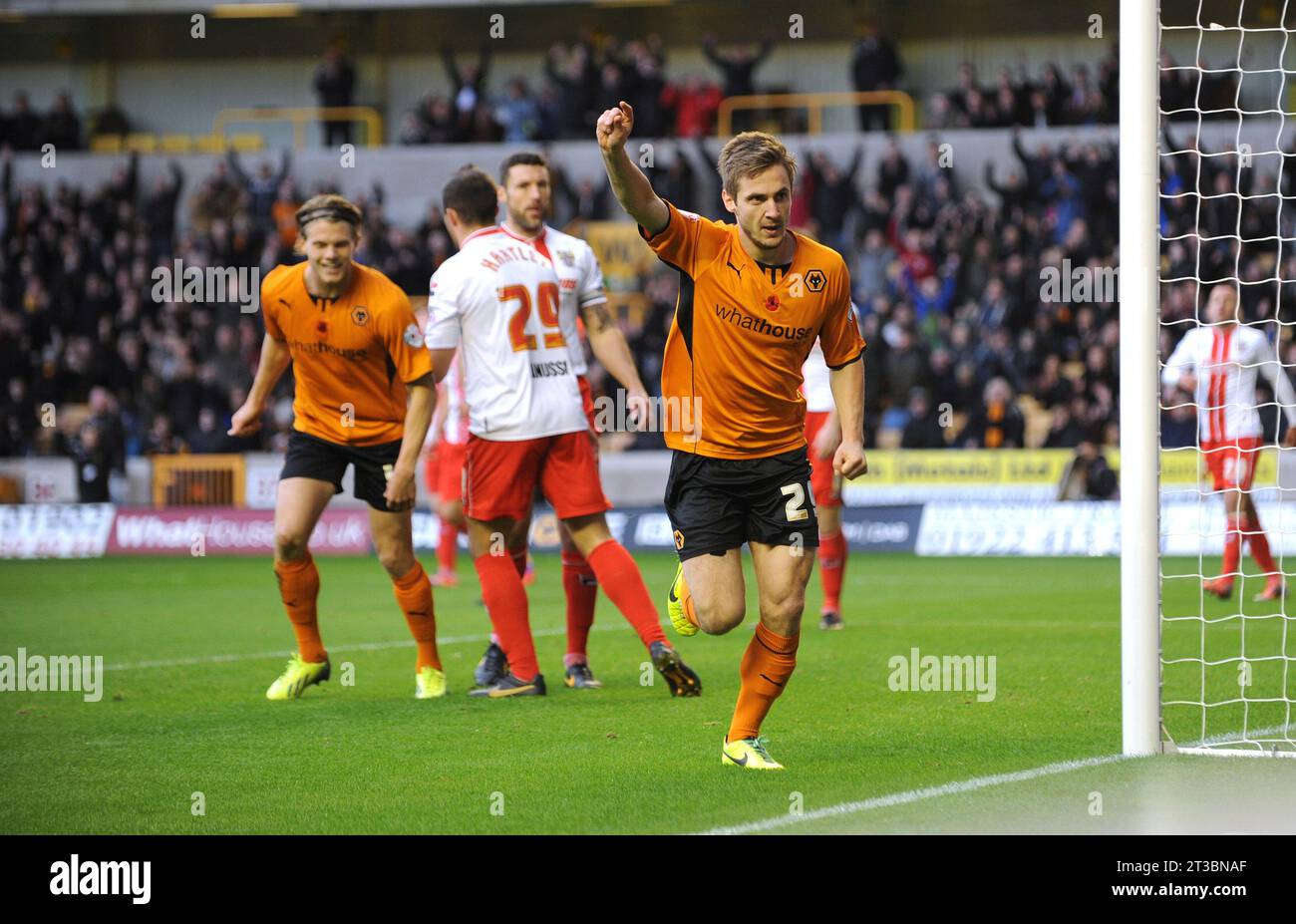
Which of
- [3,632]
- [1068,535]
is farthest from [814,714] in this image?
[1068,535]

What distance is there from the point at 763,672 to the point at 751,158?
1.76m

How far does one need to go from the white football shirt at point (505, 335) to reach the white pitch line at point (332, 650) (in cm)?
191

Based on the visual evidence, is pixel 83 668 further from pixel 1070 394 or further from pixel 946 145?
pixel 946 145

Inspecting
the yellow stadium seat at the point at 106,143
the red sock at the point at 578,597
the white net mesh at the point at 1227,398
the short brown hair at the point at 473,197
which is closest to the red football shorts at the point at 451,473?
the red sock at the point at 578,597

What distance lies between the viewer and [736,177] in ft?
18.9

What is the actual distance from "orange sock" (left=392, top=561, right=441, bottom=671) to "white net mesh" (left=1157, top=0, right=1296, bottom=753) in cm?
337

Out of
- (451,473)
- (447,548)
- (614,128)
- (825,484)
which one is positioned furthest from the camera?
(447,548)

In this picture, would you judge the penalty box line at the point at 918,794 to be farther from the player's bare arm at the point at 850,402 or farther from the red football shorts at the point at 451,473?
the red football shorts at the point at 451,473

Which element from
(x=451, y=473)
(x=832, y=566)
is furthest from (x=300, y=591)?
(x=451, y=473)

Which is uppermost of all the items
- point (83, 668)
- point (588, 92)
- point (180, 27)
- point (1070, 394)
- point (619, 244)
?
point (180, 27)

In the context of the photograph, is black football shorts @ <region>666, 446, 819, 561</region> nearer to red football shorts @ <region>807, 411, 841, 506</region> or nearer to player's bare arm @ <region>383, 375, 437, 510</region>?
player's bare arm @ <region>383, 375, 437, 510</region>

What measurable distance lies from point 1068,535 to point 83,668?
11.4 meters

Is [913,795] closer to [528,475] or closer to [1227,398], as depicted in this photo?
[528,475]

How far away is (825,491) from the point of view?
10.9 meters
